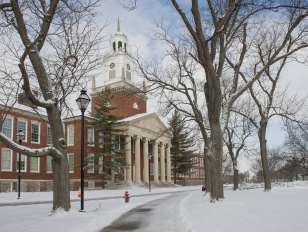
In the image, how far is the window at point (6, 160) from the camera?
33.6m

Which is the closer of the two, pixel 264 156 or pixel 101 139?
pixel 264 156

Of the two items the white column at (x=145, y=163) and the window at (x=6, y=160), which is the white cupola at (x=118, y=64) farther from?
the window at (x=6, y=160)

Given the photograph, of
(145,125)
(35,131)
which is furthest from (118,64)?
(35,131)

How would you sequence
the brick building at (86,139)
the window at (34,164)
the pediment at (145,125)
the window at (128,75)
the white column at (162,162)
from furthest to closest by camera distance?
the window at (128,75) → the white column at (162,162) → the pediment at (145,125) → the window at (34,164) → the brick building at (86,139)

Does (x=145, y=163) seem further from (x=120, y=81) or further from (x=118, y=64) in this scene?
(x=118, y=64)

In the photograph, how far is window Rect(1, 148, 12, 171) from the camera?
3359cm

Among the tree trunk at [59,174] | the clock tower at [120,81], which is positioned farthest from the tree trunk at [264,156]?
the clock tower at [120,81]

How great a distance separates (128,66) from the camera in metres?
58.0

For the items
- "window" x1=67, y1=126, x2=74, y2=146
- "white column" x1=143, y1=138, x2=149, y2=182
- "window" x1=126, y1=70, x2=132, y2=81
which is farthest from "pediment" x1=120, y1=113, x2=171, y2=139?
"window" x1=126, y1=70, x2=132, y2=81

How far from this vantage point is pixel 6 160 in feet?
111

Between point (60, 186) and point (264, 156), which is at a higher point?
point (264, 156)

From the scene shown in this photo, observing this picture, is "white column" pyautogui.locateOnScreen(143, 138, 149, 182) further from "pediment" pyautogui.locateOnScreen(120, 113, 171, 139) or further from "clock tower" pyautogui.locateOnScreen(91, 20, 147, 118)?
"clock tower" pyautogui.locateOnScreen(91, 20, 147, 118)

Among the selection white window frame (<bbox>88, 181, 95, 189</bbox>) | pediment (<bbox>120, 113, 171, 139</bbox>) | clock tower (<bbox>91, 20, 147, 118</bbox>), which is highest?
clock tower (<bbox>91, 20, 147, 118</bbox>)

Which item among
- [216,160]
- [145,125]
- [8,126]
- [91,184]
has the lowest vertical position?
[91,184]
